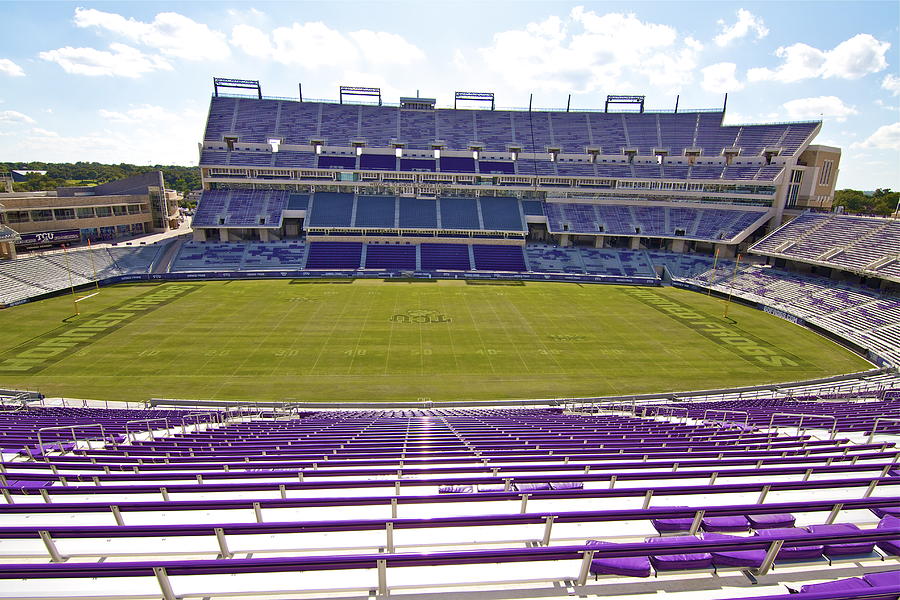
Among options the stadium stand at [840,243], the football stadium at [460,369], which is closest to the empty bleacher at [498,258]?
the football stadium at [460,369]

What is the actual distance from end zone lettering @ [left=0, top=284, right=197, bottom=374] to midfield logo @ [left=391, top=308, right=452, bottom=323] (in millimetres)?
21961

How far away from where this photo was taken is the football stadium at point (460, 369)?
4.45 metres

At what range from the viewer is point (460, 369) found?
1084 inches

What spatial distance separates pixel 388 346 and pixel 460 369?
6.21 m

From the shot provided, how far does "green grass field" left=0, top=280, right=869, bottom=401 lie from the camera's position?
81.8 ft

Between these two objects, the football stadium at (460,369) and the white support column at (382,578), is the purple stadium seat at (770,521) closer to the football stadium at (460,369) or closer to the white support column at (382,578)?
the football stadium at (460,369)

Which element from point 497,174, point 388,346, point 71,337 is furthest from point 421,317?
A: point 497,174

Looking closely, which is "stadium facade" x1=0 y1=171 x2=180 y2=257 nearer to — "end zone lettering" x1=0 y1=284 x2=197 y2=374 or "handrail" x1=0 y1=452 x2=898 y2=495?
"end zone lettering" x1=0 y1=284 x2=197 y2=374

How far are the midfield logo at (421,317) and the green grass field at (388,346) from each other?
264 mm

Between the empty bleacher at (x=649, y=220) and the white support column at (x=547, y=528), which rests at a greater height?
the empty bleacher at (x=649, y=220)

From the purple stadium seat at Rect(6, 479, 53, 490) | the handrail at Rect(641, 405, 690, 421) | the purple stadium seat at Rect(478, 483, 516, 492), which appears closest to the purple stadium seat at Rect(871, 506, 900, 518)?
the purple stadium seat at Rect(478, 483, 516, 492)

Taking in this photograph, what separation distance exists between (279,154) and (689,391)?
64.5m

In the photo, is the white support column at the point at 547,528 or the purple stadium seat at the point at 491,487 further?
the purple stadium seat at the point at 491,487

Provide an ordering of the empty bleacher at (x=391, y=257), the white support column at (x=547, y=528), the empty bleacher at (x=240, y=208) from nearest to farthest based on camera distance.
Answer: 1. the white support column at (x=547, y=528)
2. the empty bleacher at (x=391, y=257)
3. the empty bleacher at (x=240, y=208)
